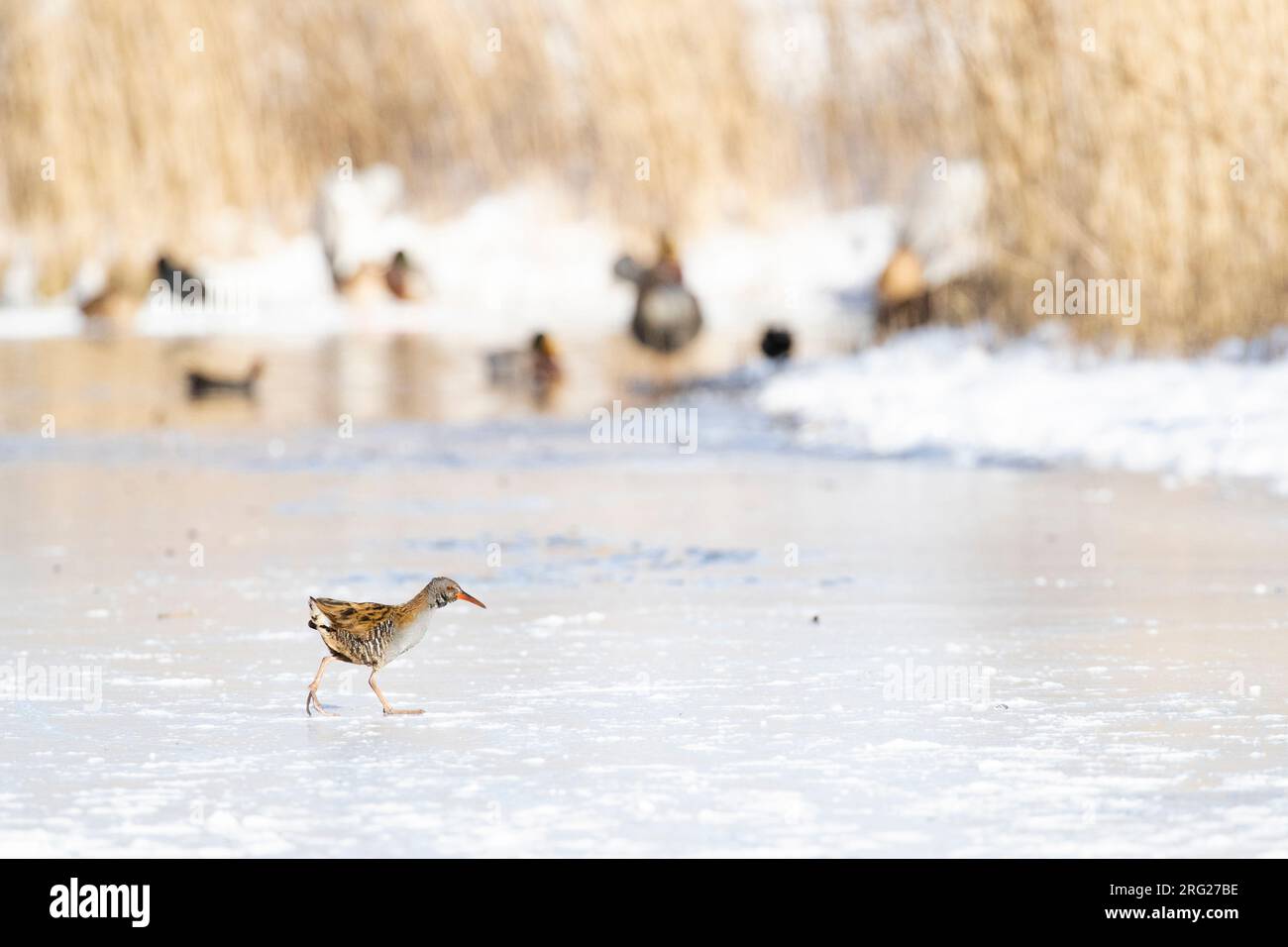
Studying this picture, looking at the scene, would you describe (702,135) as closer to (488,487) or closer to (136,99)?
(136,99)

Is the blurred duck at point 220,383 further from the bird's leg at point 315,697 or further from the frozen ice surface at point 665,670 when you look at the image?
the bird's leg at point 315,697

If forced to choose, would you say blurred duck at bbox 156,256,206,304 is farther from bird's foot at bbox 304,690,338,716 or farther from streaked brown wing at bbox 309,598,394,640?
streaked brown wing at bbox 309,598,394,640

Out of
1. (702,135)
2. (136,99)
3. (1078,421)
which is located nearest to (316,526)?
(1078,421)

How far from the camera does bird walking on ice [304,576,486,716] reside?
16.9ft

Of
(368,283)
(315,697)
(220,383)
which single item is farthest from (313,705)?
(368,283)

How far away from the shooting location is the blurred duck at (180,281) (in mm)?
24594

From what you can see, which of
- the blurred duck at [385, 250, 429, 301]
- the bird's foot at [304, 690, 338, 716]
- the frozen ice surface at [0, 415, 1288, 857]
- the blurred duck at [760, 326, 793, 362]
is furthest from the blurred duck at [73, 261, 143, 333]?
the bird's foot at [304, 690, 338, 716]

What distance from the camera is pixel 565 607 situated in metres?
6.86

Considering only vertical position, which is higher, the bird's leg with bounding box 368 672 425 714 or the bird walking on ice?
the bird walking on ice

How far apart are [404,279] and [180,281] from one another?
7.33ft

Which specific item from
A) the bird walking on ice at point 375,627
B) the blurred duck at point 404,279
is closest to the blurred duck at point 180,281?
the blurred duck at point 404,279

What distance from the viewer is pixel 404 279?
24.7 m

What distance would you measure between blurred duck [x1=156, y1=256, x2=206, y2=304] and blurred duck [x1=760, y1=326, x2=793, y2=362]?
9.59 metres
